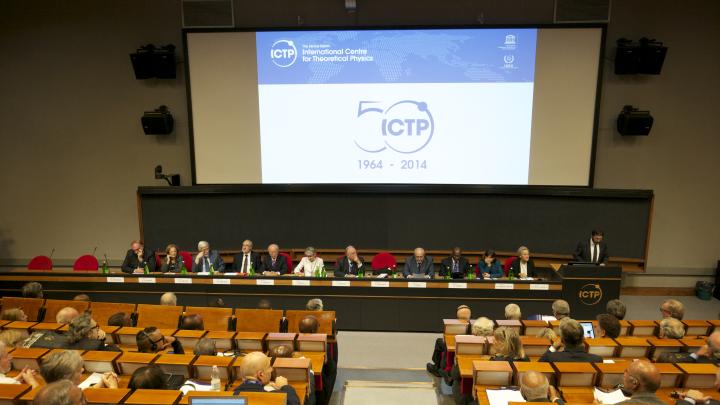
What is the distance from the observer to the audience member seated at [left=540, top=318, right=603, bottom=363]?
182 inches

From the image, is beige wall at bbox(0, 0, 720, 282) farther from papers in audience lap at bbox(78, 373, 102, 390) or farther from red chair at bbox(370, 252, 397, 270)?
papers in audience lap at bbox(78, 373, 102, 390)

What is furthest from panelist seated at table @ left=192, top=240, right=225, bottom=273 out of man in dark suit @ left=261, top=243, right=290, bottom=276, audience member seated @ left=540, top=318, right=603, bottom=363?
audience member seated @ left=540, top=318, right=603, bottom=363

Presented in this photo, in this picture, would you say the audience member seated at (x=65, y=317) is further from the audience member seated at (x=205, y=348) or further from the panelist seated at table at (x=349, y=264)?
the panelist seated at table at (x=349, y=264)

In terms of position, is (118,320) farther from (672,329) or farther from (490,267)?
(672,329)

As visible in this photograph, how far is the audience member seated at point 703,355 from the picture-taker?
4641 mm

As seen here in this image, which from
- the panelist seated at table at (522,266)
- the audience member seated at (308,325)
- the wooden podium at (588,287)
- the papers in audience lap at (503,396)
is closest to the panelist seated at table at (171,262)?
the audience member seated at (308,325)

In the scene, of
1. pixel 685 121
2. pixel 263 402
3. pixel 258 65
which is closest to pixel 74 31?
pixel 258 65

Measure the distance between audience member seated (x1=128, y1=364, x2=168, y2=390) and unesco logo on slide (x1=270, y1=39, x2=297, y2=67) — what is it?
6.47 m

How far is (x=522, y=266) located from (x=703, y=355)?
3.48 meters

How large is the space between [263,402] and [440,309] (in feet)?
13.4

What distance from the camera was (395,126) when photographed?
930cm

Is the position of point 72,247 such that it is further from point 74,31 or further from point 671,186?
point 671,186

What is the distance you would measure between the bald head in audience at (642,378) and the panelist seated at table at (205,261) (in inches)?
246

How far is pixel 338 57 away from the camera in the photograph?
9.10 metres
